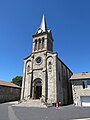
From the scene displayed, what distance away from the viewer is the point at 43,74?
2880cm

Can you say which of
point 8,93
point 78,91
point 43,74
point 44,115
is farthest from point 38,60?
point 44,115

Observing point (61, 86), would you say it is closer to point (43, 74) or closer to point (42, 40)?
point (43, 74)

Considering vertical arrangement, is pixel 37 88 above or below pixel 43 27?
below

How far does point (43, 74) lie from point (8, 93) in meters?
13.8

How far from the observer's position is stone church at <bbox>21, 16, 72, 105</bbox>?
87.7ft

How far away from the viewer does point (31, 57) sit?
32531mm

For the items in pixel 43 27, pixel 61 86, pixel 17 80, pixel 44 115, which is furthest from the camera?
pixel 17 80

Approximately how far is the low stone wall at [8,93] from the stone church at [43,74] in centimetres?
716

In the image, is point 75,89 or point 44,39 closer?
point 75,89

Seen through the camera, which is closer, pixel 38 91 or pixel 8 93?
pixel 38 91

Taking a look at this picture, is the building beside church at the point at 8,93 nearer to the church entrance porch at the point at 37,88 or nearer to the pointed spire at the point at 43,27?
the church entrance porch at the point at 37,88

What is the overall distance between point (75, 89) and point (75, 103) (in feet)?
8.92

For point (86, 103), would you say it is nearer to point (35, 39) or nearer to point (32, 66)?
point (32, 66)

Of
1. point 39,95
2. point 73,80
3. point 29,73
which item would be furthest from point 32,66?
point 73,80
